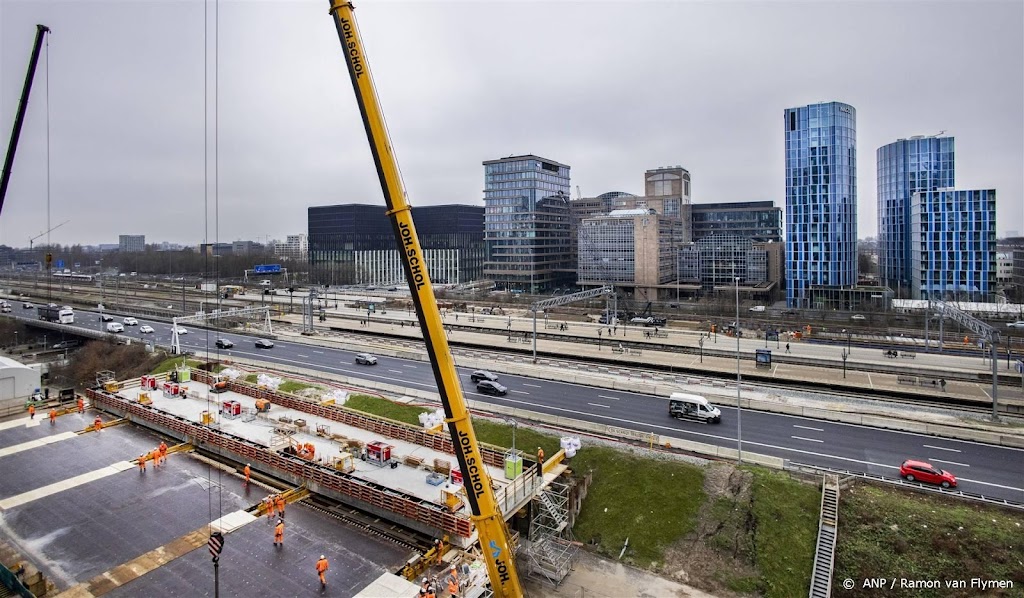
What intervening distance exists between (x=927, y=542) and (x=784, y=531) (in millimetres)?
4362

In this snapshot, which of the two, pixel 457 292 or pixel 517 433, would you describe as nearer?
pixel 517 433

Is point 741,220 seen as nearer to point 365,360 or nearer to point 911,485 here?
point 365,360

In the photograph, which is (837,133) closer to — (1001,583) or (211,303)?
(1001,583)

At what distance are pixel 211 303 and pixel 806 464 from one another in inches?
3868

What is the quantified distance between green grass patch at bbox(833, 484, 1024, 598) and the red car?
154 cm

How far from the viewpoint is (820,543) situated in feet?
63.0

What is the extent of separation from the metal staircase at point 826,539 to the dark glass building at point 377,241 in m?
122

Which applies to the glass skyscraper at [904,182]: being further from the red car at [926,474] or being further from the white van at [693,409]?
the red car at [926,474]

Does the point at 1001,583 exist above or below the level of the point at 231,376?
below

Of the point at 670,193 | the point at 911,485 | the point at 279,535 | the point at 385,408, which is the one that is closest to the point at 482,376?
the point at 385,408

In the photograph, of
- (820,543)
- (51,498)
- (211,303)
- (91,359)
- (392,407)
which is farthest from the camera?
(211,303)

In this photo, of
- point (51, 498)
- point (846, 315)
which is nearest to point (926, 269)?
point (846, 315)

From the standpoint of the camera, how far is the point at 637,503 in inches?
861

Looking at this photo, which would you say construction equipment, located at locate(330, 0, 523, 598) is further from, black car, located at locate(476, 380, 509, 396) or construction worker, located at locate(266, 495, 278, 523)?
black car, located at locate(476, 380, 509, 396)
